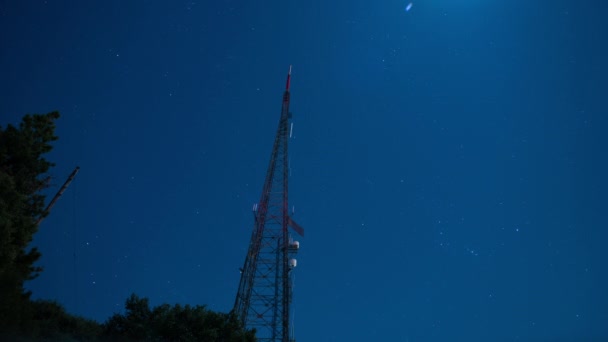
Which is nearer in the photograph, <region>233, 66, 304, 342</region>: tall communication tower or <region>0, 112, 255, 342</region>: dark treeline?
<region>0, 112, 255, 342</region>: dark treeline

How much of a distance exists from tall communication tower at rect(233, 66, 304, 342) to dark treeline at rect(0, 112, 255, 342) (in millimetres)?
9666

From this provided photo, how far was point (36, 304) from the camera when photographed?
24.4 m

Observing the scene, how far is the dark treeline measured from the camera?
1783 cm

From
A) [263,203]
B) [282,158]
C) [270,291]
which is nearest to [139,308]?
[270,291]

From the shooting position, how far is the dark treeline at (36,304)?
58.5 feet

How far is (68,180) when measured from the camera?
99.1 ft

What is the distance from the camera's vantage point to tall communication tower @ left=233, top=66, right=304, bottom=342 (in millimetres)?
39656

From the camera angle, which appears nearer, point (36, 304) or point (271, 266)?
point (36, 304)

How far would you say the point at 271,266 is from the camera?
41656 mm

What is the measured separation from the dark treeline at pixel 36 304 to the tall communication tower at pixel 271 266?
967cm

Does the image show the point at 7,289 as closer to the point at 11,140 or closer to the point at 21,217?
the point at 21,217

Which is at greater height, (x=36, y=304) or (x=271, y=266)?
(x=271, y=266)

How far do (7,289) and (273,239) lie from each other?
2745cm

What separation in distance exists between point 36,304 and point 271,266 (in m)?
21.0
